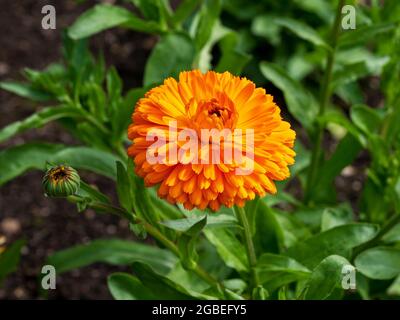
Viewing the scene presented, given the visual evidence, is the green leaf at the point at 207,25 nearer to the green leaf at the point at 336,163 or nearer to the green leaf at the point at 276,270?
the green leaf at the point at 336,163

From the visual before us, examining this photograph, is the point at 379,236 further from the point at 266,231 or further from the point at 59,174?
the point at 59,174

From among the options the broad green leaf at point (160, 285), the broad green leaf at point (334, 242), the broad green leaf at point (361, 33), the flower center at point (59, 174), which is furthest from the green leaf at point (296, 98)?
the flower center at point (59, 174)

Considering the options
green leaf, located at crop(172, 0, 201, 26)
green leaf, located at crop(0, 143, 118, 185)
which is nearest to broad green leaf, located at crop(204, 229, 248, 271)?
green leaf, located at crop(0, 143, 118, 185)

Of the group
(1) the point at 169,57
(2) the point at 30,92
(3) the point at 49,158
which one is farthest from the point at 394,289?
(2) the point at 30,92

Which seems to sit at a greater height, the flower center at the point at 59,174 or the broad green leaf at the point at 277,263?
the flower center at the point at 59,174
